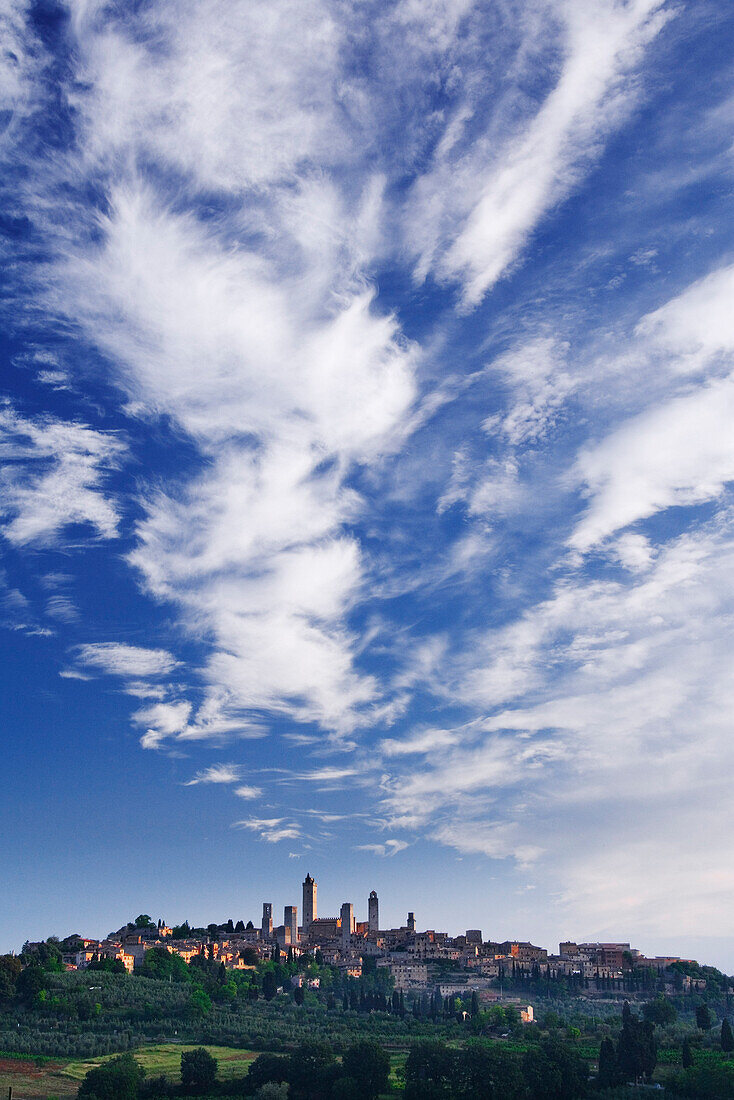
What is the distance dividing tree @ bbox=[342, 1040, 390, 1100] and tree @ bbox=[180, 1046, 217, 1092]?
793cm

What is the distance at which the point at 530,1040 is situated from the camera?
7338 cm

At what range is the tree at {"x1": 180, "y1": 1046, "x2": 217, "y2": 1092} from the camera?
5497 centimetres

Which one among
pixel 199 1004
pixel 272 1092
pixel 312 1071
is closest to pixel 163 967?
pixel 199 1004

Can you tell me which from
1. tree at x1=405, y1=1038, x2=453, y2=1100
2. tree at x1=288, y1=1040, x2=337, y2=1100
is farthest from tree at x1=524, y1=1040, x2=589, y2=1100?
tree at x1=288, y1=1040, x2=337, y2=1100

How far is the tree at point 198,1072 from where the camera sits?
5497 centimetres

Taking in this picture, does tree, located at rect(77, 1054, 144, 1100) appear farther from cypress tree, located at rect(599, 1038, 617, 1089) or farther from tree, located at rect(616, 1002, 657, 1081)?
tree, located at rect(616, 1002, 657, 1081)

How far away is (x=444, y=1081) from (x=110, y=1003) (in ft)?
119

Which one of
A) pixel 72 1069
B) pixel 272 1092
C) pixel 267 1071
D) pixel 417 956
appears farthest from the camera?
pixel 417 956

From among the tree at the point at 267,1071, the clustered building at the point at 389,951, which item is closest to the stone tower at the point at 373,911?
the clustered building at the point at 389,951

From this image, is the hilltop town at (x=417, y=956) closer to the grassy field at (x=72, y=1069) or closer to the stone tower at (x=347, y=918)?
the stone tower at (x=347, y=918)

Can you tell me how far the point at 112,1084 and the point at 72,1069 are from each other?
903cm

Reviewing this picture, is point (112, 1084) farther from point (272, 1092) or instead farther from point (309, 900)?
point (309, 900)

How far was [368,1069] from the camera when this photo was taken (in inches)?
2117

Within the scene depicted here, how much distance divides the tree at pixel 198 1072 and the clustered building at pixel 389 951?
158 feet
